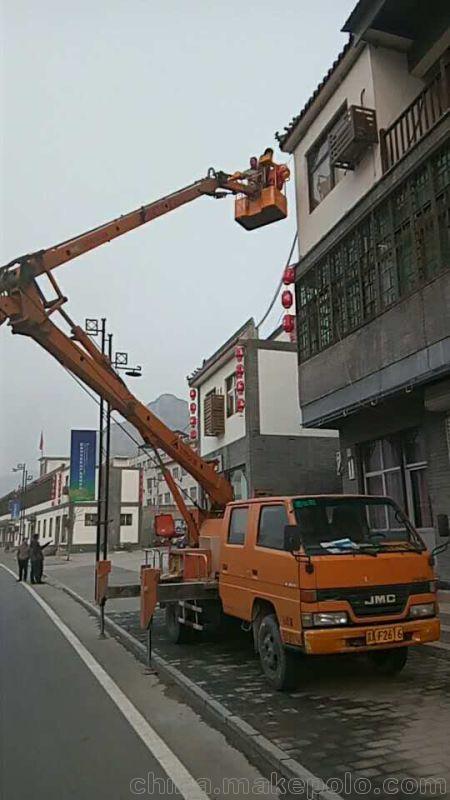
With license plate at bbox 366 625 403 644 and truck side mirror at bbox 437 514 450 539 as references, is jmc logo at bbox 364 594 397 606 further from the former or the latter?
Result: truck side mirror at bbox 437 514 450 539

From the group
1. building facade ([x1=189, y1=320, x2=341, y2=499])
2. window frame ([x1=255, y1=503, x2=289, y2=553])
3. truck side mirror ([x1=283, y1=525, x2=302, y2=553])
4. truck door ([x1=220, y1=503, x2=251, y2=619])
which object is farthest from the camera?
building facade ([x1=189, y1=320, x2=341, y2=499])

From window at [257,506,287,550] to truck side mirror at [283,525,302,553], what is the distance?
0.44 meters

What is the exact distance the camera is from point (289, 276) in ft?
49.2

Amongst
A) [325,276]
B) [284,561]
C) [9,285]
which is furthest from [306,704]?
[325,276]

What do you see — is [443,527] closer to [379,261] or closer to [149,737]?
[379,261]

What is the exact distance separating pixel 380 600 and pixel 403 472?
255 inches

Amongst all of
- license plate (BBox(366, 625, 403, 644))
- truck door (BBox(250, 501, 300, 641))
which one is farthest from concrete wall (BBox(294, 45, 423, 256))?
license plate (BBox(366, 625, 403, 644))

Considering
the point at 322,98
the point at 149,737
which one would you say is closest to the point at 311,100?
the point at 322,98

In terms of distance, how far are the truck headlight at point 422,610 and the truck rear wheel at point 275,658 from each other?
1296 mm

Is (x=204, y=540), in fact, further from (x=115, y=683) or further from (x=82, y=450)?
(x=82, y=450)

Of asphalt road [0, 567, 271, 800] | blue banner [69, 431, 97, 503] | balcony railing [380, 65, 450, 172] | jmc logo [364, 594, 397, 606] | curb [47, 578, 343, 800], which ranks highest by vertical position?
balcony railing [380, 65, 450, 172]

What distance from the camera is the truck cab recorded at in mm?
6309

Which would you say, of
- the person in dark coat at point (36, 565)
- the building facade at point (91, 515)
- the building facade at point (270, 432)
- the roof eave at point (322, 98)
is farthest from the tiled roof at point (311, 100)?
the building facade at point (91, 515)

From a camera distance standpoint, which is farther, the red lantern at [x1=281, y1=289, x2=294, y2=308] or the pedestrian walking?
the pedestrian walking
